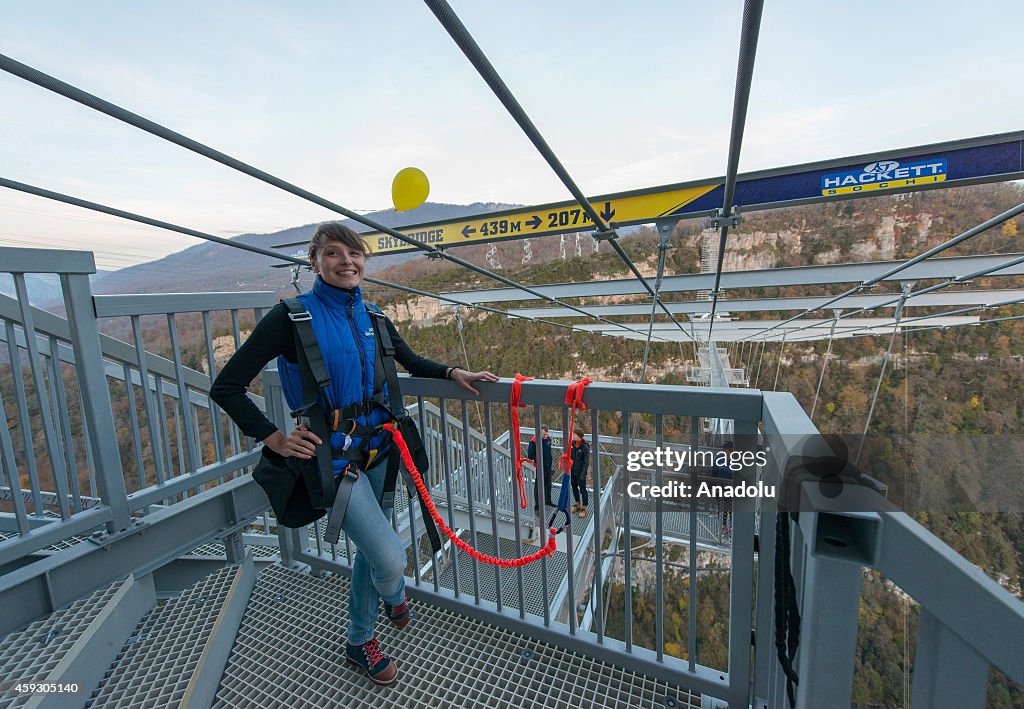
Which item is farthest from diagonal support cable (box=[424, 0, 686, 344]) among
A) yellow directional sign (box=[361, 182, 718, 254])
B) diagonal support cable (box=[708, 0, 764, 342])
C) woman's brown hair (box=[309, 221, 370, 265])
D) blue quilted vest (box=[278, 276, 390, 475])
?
yellow directional sign (box=[361, 182, 718, 254])

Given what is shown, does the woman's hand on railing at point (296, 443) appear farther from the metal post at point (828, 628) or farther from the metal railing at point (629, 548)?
the metal post at point (828, 628)

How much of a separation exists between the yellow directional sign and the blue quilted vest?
210cm

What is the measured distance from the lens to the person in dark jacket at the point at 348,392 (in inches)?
50.6

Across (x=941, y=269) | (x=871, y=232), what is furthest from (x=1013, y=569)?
(x=871, y=232)

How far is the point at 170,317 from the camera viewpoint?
65.1 inches

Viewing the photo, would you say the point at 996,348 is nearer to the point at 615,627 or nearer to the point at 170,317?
the point at 615,627

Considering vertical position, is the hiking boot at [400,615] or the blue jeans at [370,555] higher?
the blue jeans at [370,555]

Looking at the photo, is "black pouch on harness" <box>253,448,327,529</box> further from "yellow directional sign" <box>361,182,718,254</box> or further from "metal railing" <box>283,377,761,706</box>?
"yellow directional sign" <box>361,182,718,254</box>

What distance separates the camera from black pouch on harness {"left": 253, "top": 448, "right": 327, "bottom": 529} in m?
1.31

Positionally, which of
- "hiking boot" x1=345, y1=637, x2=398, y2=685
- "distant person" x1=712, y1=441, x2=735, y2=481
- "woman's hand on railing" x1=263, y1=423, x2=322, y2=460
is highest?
"woman's hand on railing" x1=263, y1=423, x2=322, y2=460

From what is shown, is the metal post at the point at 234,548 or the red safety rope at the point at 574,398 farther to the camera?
the metal post at the point at 234,548

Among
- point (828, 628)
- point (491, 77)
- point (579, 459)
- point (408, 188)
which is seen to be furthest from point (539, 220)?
point (828, 628)

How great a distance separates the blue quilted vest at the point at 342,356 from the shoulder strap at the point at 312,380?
0.03 m

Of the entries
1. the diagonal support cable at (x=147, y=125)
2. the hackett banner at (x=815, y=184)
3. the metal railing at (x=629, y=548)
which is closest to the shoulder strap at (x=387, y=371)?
the metal railing at (x=629, y=548)
